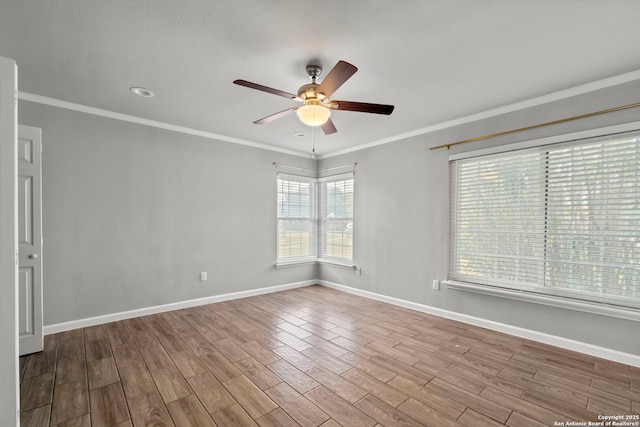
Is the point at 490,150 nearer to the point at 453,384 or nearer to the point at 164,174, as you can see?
the point at 453,384

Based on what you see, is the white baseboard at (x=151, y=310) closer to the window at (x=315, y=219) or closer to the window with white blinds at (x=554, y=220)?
the window at (x=315, y=219)

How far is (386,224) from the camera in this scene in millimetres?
4457

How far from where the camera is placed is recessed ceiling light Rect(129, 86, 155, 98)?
2.84 m

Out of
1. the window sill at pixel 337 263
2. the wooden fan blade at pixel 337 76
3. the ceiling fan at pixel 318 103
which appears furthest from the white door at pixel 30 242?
the window sill at pixel 337 263

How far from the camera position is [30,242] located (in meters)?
2.69

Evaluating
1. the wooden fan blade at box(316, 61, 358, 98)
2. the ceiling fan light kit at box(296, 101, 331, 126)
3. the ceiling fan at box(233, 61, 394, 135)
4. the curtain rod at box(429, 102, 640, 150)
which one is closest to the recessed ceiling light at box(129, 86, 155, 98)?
the ceiling fan at box(233, 61, 394, 135)

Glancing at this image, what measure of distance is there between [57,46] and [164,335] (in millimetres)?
2757

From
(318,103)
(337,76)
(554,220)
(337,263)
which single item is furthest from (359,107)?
(337,263)

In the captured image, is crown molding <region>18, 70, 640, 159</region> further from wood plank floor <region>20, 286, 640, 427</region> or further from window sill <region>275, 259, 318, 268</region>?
wood plank floor <region>20, 286, 640, 427</region>

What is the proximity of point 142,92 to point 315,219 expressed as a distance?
350cm

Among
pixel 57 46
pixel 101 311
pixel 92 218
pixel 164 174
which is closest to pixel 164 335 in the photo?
pixel 101 311

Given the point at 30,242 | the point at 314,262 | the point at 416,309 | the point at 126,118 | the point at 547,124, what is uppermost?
the point at 126,118

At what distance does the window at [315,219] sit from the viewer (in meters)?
5.15

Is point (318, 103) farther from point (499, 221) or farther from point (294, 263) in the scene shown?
point (294, 263)
